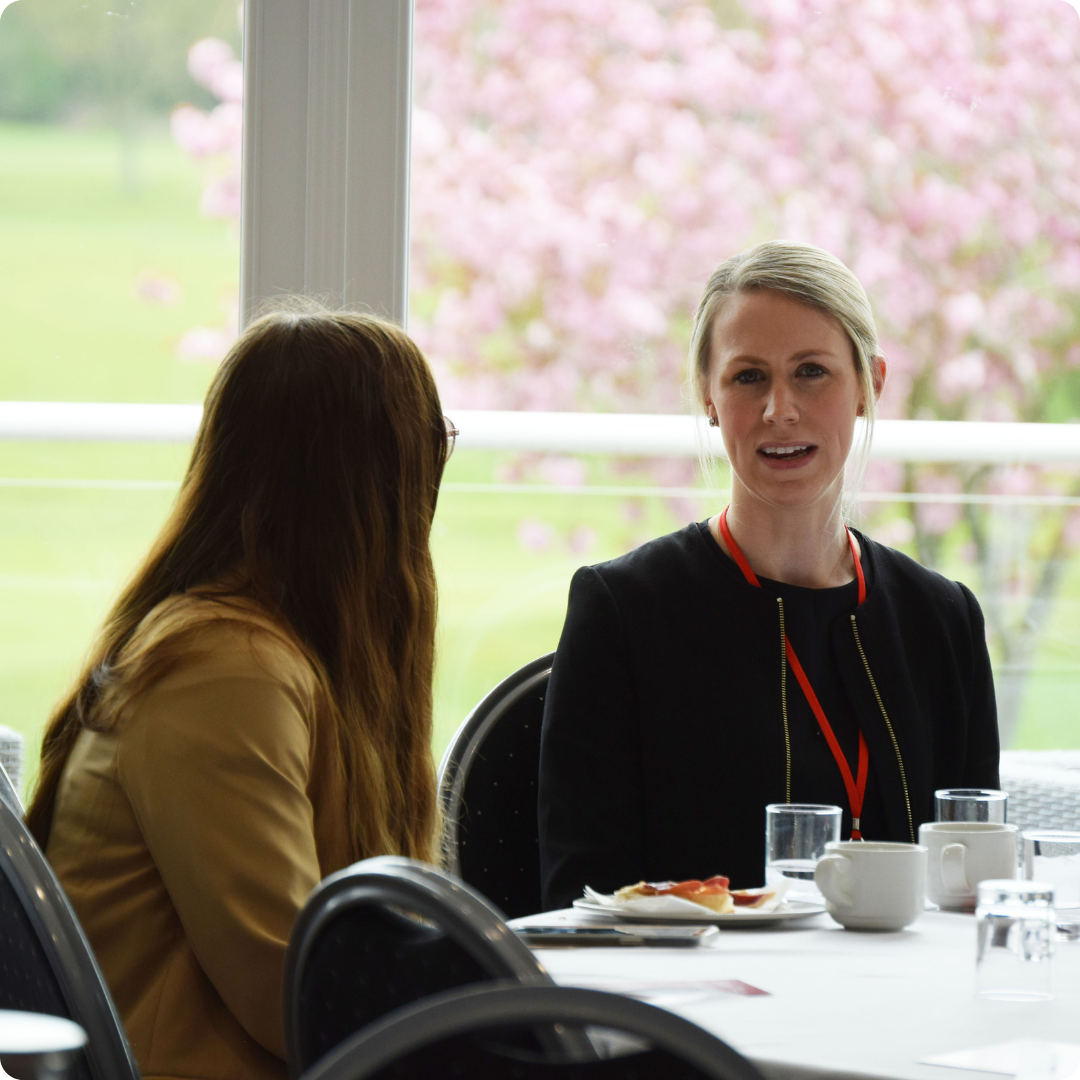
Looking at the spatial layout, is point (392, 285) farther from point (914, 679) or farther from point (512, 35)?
point (914, 679)

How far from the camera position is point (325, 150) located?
9.11 ft

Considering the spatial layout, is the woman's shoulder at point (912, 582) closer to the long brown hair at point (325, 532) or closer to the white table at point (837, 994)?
the white table at point (837, 994)

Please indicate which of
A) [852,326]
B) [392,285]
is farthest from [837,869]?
[392,285]

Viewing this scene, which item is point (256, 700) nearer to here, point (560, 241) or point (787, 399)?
point (787, 399)

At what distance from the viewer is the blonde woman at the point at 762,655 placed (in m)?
1.98

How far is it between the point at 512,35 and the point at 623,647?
1.53 m

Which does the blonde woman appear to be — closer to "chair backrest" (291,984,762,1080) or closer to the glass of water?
the glass of water

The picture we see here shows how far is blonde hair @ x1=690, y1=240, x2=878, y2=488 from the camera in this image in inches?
83.8

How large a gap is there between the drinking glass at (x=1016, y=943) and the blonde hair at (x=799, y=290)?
1.14m

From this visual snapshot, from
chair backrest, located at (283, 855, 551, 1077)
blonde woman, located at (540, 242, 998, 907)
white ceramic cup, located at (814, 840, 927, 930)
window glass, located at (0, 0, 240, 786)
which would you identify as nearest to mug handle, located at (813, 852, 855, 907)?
white ceramic cup, located at (814, 840, 927, 930)

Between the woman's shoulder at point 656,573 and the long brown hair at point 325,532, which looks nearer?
the long brown hair at point 325,532

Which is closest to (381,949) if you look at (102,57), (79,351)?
(79,351)

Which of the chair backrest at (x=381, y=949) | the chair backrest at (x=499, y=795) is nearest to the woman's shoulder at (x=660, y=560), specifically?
the chair backrest at (x=499, y=795)

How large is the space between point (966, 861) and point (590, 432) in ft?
5.40
